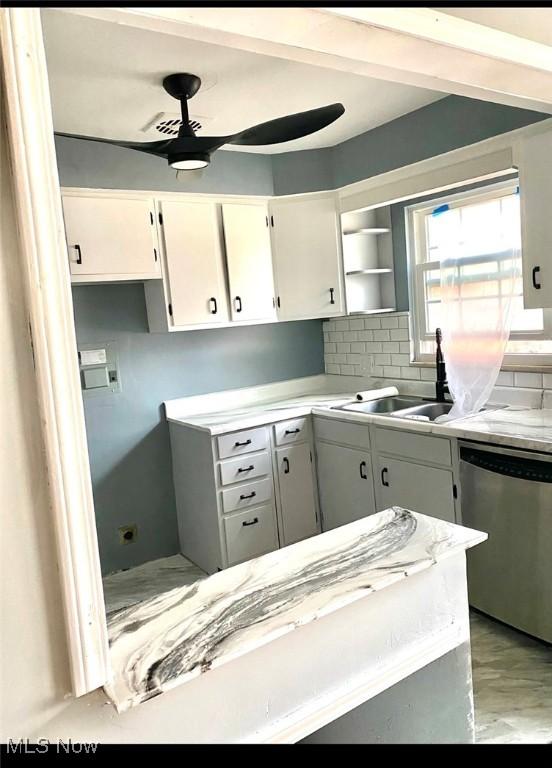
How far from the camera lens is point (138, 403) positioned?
346 cm

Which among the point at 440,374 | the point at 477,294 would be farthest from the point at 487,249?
the point at 440,374

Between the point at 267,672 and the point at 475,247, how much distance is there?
2.59m

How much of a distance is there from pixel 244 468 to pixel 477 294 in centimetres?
160

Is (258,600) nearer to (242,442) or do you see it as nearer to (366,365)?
(242,442)

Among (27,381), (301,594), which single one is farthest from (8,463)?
(301,594)

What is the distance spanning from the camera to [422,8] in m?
1.26

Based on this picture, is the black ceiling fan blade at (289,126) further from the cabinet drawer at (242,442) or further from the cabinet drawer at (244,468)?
the cabinet drawer at (244,468)

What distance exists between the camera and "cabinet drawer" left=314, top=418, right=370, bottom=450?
3.15 metres

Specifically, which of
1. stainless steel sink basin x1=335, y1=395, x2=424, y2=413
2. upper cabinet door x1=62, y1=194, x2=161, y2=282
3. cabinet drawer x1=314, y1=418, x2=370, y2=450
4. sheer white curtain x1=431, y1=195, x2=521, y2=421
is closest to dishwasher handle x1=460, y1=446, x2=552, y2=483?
sheer white curtain x1=431, y1=195, x2=521, y2=421

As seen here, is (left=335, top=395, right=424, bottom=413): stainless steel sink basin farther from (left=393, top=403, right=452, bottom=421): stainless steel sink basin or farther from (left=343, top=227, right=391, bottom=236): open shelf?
(left=343, top=227, right=391, bottom=236): open shelf

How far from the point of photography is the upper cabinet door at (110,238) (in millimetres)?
2914

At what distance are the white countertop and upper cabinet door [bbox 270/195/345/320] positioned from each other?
0.64 metres

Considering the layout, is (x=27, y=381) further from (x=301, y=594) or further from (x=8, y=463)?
(x=301, y=594)

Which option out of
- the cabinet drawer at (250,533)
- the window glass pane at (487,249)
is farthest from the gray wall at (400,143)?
the cabinet drawer at (250,533)
